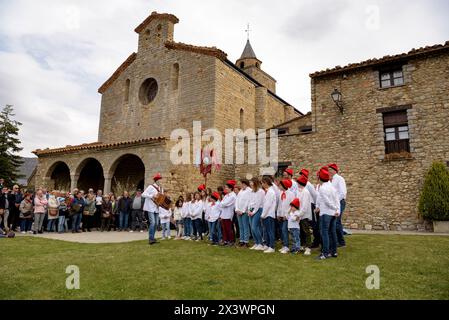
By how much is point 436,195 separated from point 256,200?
800 cm

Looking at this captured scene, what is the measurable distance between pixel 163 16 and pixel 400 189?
1702cm

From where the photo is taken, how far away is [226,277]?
4.65 meters

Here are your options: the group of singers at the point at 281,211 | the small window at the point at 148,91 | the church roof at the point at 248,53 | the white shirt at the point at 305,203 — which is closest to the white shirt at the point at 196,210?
the group of singers at the point at 281,211

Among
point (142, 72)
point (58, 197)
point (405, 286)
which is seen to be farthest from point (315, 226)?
point (142, 72)

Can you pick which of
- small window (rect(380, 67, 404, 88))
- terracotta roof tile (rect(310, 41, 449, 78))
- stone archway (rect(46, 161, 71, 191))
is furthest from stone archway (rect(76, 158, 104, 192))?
small window (rect(380, 67, 404, 88))

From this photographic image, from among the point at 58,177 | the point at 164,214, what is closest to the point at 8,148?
the point at 58,177

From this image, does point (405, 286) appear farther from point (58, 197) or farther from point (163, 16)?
point (163, 16)

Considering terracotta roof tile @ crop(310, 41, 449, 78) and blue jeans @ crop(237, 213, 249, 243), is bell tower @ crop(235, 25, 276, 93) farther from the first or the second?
blue jeans @ crop(237, 213, 249, 243)

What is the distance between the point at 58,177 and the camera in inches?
749

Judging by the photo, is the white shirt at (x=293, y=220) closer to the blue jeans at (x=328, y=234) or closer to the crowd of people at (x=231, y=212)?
the crowd of people at (x=231, y=212)

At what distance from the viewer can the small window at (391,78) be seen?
13.5 m

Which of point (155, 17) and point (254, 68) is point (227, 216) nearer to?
point (155, 17)

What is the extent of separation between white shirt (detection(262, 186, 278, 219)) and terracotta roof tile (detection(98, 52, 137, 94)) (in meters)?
17.9

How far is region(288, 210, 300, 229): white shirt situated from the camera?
6637 millimetres
